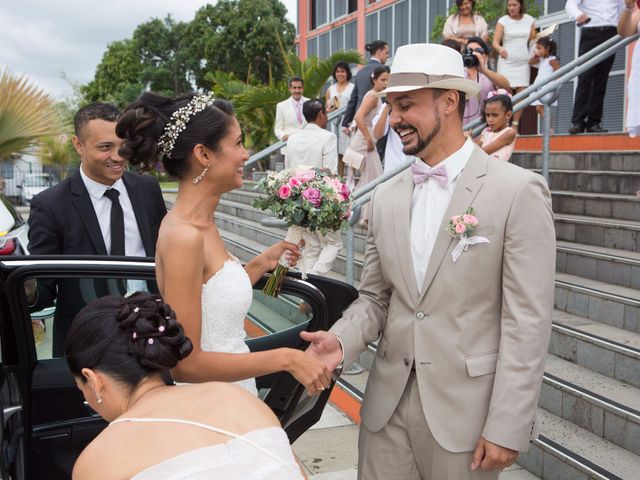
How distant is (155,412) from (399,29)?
2185 cm

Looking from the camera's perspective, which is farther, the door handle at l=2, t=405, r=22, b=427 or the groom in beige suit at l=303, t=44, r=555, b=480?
the door handle at l=2, t=405, r=22, b=427

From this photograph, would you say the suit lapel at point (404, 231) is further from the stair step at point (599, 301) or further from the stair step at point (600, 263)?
the stair step at point (600, 263)

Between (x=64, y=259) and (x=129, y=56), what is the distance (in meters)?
57.9

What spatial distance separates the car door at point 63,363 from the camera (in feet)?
9.30

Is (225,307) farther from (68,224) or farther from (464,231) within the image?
(68,224)

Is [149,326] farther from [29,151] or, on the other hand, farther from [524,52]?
[29,151]

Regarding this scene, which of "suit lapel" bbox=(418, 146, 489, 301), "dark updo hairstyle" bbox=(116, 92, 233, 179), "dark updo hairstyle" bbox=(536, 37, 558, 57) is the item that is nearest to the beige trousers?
"suit lapel" bbox=(418, 146, 489, 301)

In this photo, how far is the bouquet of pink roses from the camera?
2881 mm

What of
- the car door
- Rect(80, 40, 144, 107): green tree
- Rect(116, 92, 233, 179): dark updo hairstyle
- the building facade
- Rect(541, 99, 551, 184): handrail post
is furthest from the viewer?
Rect(80, 40, 144, 107): green tree

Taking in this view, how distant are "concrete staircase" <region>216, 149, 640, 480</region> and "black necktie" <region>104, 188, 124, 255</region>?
217 cm

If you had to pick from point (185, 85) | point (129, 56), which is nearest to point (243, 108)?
point (185, 85)

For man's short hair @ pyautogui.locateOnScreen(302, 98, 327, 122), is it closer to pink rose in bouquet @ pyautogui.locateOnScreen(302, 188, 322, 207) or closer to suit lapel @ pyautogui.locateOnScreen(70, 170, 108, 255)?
suit lapel @ pyautogui.locateOnScreen(70, 170, 108, 255)

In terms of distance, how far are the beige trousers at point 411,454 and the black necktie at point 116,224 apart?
74.4 inches

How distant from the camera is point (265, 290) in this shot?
294 cm
